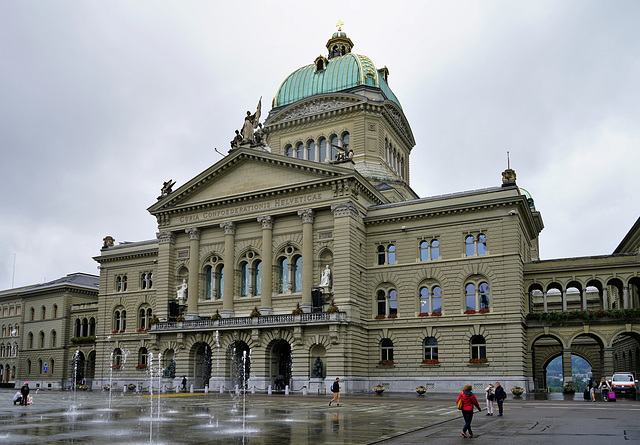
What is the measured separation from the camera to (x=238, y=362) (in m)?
57.7

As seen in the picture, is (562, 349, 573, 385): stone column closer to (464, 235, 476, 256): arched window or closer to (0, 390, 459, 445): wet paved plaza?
(464, 235, 476, 256): arched window

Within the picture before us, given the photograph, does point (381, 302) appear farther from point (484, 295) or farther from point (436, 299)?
point (484, 295)

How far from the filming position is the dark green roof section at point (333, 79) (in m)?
73.6

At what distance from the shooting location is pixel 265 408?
111 ft

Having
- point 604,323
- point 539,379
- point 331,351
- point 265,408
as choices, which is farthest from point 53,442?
point 539,379

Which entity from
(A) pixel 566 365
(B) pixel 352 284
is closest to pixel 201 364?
(B) pixel 352 284

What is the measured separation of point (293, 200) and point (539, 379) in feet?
120

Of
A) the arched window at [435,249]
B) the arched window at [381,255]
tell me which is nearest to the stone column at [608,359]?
the arched window at [435,249]

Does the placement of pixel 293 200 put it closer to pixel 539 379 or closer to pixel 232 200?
pixel 232 200

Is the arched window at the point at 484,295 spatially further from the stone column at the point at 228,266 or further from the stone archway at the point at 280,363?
the stone column at the point at 228,266

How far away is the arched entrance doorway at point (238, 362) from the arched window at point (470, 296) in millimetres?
19969

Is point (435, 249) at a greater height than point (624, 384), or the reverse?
point (435, 249)

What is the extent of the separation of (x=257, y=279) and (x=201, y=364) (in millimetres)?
9763

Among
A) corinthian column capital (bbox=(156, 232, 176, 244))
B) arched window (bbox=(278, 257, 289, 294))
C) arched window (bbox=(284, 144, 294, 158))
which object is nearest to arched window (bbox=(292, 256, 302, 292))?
arched window (bbox=(278, 257, 289, 294))
